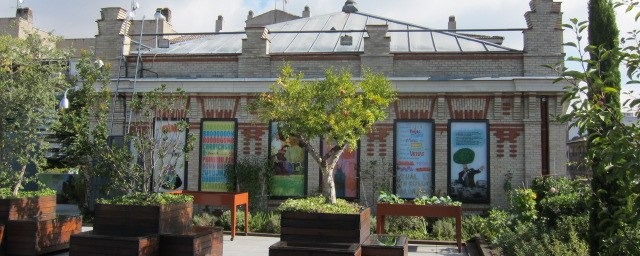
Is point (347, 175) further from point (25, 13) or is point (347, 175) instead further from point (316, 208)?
point (25, 13)

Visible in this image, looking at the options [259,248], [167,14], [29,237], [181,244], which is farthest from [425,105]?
[167,14]

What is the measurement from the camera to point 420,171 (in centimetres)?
1557

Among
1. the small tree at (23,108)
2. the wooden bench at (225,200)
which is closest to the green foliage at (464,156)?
the wooden bench at (225,200)

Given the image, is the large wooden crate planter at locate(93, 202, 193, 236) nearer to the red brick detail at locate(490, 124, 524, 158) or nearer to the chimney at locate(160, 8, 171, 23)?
the red brick detail at locate(490, 124, 524, 158)

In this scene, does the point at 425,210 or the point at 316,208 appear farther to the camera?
the point at 425,210

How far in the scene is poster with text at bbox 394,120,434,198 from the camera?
15.5 meters

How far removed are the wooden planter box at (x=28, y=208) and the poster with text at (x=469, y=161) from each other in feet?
31.1

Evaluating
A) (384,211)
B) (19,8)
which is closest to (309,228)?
(384,211)

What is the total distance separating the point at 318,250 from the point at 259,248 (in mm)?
4236

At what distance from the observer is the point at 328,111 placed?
10977 mm

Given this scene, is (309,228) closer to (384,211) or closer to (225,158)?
(384,211)

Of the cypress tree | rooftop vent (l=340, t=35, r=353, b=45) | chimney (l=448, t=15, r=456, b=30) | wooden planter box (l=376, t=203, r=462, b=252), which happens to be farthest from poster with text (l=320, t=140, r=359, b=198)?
chimney (l=448, t=15, r=456, b=30)

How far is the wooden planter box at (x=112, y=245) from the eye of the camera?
801 cm

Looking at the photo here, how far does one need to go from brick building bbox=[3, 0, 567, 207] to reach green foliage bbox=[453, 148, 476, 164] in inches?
1.0
